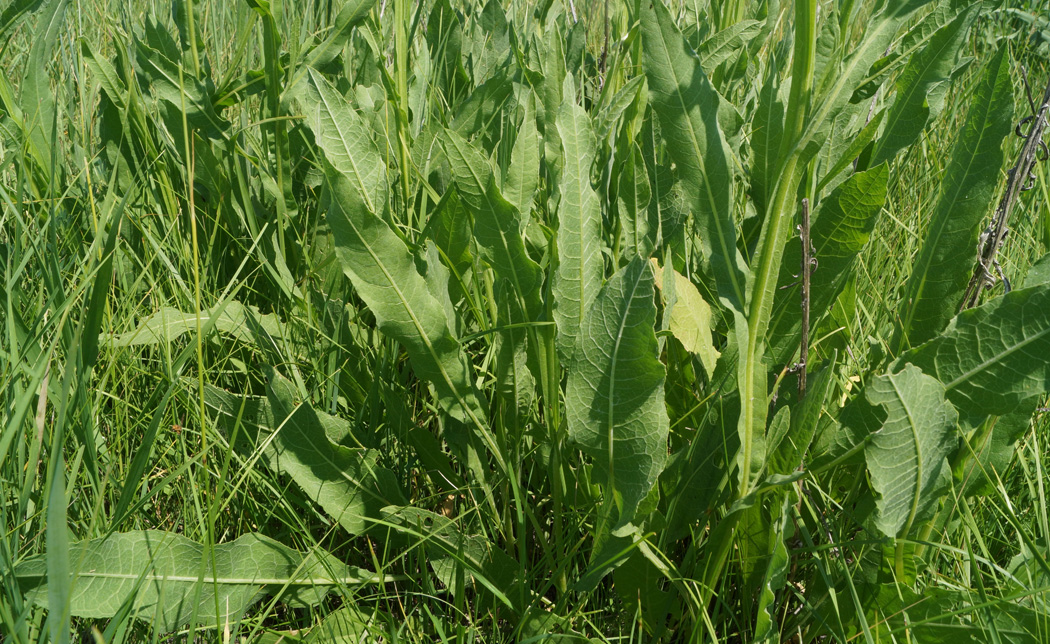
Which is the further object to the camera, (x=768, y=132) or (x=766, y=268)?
(x=768, y=132)

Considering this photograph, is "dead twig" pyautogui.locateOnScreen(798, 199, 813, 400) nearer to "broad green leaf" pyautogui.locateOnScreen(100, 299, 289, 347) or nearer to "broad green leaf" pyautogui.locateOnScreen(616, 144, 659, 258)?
"broad green leaf" pyautogui.locateOnScreen(616, 144, 659, 258)

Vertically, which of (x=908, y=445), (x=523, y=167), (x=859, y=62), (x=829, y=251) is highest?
(x=859, y=62)

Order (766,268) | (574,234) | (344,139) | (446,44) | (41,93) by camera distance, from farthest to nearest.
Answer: (446,44), (41,93), (344,139), (574,234), (766,268)

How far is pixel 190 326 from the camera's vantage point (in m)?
1.28

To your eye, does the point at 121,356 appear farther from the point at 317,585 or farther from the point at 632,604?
the point at 632,604

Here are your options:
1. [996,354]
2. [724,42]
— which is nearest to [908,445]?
[996,354]

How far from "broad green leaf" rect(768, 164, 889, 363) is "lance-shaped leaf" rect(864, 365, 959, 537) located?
19 cm

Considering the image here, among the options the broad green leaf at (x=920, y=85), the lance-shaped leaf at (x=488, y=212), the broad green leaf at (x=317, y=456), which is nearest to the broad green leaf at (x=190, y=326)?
the broad green leaf at (x=317, y=456)

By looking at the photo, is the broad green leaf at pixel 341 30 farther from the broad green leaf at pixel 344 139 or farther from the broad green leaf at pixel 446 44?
the broad green leaf at pixel 344 139

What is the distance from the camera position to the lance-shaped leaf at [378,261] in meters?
0.97

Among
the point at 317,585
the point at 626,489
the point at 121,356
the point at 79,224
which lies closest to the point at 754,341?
the point at 626,489

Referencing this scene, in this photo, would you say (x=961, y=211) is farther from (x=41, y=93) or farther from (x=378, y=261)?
(x=41, y=93)

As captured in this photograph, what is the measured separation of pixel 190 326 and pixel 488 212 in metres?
0.58

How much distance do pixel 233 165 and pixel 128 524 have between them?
29.9 inches
